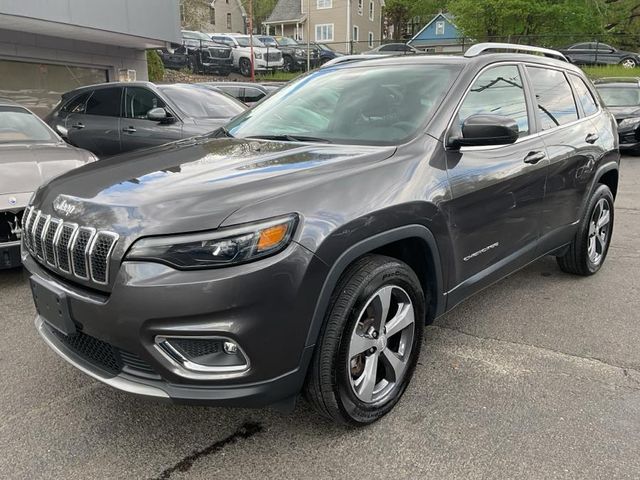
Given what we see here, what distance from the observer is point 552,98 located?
4207 millimetres

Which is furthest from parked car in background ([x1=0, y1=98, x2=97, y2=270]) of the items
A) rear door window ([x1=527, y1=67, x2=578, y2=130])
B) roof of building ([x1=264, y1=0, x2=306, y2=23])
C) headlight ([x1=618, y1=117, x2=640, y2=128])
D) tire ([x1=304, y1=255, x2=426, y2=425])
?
roof of building ([x1=264, y1=0, x2=306, y2=23])

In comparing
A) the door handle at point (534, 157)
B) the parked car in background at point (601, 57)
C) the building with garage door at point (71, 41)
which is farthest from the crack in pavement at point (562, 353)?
the parked car in background at point (601, 57)

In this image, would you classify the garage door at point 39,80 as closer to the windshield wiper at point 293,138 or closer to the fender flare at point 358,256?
the windshield wiper at point 293,138

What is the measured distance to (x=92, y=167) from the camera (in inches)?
118

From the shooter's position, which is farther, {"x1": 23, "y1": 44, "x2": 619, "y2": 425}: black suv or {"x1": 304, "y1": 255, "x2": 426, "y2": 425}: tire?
{"x1": 304, "y1": 255, "x2": 426, "y2": 425}: tire

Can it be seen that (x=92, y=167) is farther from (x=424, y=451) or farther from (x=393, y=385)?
(x=424, y=451)

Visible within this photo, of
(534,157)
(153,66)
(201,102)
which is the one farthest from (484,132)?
(153,66)

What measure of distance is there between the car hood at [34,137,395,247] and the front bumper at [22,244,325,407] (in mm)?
209

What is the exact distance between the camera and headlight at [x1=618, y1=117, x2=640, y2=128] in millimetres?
12845

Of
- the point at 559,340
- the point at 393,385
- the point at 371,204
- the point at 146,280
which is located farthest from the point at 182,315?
the point at 559,340

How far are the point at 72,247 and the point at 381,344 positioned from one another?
1.44m

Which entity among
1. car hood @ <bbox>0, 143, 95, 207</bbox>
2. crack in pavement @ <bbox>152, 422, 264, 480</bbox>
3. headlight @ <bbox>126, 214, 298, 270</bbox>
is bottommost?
crack in pavement @ <bbox>152, 422, 264, 480</bbox>

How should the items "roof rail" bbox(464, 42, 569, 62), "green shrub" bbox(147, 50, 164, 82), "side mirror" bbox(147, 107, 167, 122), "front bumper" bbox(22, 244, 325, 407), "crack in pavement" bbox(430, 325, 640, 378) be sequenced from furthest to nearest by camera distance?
"green shrub" bbox(147, 50, 164, 82) → "side mirror" bbox(147, 107, 167, 122) → "roof rail" bbox(464, 42, 569, 62) → "crack in pavement" bbox(430, 325, 640, 378) → "front bumper" bbox(22, 244, 325, 407)

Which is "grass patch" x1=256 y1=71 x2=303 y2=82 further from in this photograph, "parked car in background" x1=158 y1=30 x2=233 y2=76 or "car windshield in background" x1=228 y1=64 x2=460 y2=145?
"car windshield in background" x1=228 y1=64 x2=460 y2=145
